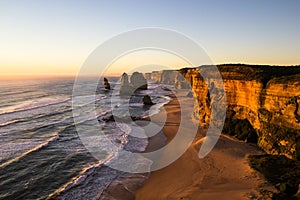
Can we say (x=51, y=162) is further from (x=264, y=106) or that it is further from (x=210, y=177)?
(x=264, y=106)

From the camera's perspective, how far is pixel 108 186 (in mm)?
14836

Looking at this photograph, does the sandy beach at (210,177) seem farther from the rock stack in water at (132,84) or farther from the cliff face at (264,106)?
the rock stack in water at (132,84)

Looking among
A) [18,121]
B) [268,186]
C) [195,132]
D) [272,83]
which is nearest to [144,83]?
[18,121]

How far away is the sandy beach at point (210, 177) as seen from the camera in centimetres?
1250

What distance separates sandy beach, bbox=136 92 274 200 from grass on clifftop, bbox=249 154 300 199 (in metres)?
0.56

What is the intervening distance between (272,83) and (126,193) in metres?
14.0

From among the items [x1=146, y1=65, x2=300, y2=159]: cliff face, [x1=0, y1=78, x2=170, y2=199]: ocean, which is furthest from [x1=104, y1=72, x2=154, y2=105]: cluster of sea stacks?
[x1=146, y1=65, x2=300, y2=159]: cliff face

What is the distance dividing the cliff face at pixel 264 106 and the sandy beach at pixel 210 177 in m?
2.06

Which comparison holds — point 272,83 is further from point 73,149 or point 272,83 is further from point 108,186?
point 73,149

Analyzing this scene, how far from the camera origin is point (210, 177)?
14.5m

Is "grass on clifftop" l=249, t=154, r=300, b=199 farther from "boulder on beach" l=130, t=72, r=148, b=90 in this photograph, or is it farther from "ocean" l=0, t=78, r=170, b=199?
"boulder on beach" l=130, t=72, r=148, b=90

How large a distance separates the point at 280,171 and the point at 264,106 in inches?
245

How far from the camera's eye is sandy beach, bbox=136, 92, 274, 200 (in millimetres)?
12500

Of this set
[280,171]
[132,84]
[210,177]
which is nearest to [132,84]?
[132,84]
